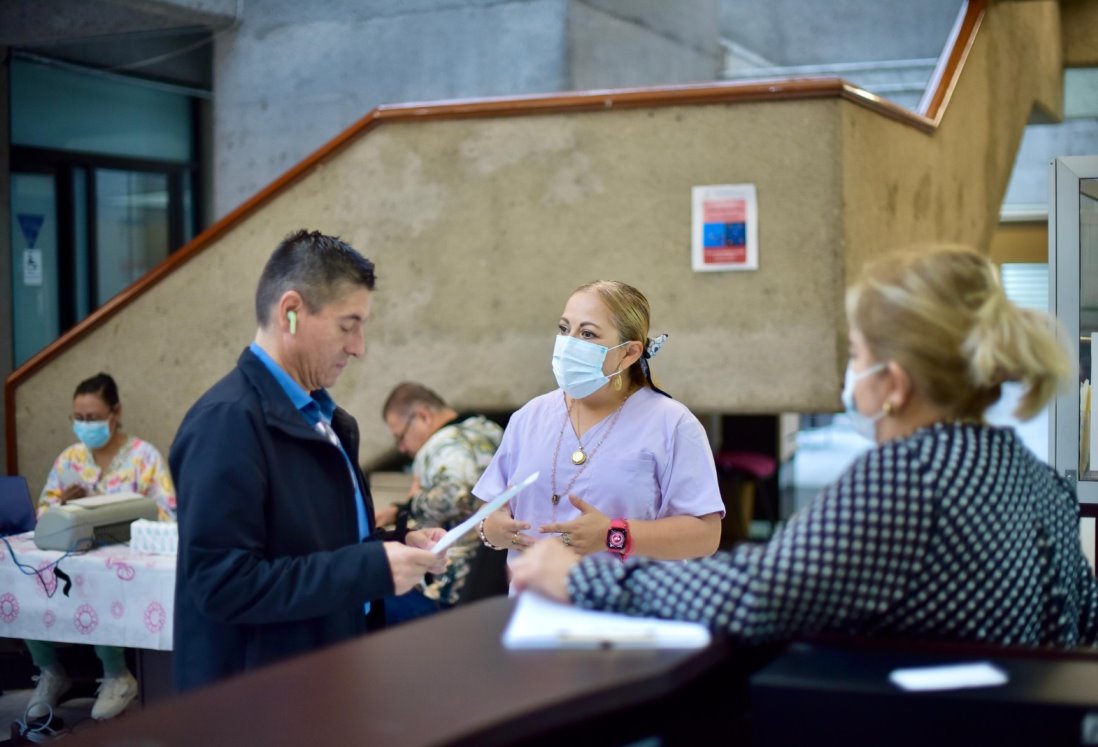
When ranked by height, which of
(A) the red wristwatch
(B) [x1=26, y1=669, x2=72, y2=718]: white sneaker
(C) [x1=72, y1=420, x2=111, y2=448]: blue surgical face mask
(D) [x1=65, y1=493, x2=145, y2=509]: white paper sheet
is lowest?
(B) [x1=26, y1=669, x2=72, y2=718]: white sneaker

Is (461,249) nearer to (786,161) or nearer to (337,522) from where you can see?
(786,161)

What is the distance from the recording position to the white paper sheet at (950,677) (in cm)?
128

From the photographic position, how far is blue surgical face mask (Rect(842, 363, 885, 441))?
1.53 m

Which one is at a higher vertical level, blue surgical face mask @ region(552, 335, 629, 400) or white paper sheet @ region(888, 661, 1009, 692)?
blue surgical face mask @ region(552, 335, 629, 400)

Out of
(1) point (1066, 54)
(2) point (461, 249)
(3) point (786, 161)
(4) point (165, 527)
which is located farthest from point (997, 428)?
(1) point (1066, 54)

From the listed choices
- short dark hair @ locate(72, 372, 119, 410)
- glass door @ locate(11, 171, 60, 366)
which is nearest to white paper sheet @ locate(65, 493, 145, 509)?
short dark hair @ locate(72, 372, 119, 410)

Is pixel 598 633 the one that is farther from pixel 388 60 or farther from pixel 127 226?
pixel 127 226

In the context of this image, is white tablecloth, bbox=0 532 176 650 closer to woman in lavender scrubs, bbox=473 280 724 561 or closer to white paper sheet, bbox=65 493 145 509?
white paper sheet, bbox=65 493 145 509

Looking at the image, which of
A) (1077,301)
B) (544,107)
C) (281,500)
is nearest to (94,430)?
(544,107)

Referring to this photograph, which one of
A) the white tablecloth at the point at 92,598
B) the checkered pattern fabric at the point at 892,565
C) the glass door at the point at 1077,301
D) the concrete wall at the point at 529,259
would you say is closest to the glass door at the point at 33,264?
the concrete wall at the point at 529,259

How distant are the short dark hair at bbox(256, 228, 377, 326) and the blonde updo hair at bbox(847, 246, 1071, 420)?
1.11 metres

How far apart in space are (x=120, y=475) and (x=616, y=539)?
11.9ft

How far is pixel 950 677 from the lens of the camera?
1302mm

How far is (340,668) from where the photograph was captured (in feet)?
4.36
